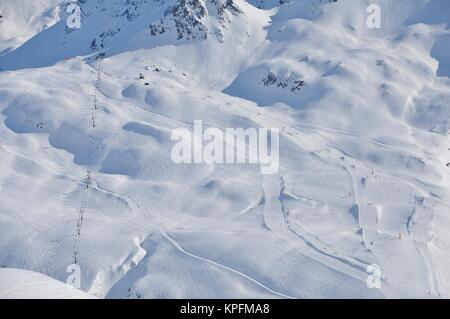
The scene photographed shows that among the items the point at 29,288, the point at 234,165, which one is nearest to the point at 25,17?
the point at 234,165

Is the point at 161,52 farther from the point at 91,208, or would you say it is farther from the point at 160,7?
the point at 91,208

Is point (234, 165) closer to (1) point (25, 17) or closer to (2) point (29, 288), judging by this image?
(2) point (29, 288)

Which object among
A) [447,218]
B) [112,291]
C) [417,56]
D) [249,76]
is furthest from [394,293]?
[417,56]

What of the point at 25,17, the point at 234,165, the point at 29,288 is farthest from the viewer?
the point at 25,17

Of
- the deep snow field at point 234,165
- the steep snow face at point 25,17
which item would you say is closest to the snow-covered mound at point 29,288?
the deep snow field at point 234,165

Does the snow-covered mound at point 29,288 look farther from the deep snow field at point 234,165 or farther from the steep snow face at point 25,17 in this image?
the steep snow face at point 25,17
